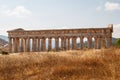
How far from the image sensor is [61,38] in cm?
8325

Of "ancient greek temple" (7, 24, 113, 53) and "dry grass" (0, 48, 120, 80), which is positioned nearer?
"dry grass" (0, 48, 120, 80)

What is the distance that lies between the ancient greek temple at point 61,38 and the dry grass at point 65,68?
56278 millimetres

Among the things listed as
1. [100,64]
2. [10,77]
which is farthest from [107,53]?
[10,77]

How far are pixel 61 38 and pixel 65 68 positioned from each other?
68.8m

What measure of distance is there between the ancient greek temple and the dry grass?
185ft

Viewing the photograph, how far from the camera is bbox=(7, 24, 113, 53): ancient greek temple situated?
79.1 meters

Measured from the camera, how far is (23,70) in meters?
15.9

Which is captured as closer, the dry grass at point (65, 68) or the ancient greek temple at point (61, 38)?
the dry grass at point (65, 68)

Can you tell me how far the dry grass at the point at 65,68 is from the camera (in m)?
13.5

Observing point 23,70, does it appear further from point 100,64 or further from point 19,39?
point 19,39

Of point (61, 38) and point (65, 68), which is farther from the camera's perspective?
point (61, 38)

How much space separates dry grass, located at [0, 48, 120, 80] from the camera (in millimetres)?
13453

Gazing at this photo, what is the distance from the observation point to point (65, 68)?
1448cm

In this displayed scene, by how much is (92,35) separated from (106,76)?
220 feet
